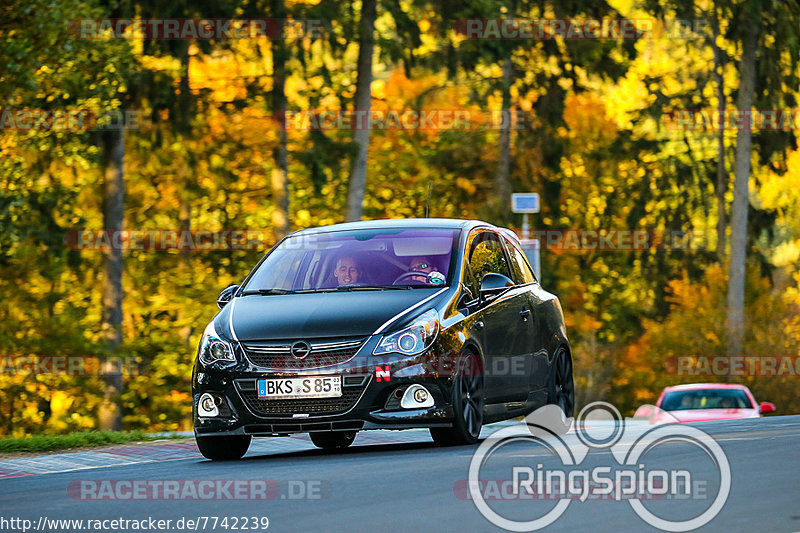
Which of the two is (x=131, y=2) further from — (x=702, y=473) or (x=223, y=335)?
(x=702, y=473)

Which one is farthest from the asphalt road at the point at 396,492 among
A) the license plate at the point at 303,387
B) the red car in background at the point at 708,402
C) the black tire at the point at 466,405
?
the red car in background at the point at 708,402

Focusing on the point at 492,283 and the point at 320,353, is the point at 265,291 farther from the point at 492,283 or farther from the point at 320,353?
the point at 492,283

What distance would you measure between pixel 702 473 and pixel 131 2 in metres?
27.0

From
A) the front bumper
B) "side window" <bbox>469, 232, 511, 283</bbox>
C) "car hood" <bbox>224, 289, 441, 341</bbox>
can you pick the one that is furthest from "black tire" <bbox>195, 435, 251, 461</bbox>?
"side window" <bbox>469, 232, 511, 283</bbox>

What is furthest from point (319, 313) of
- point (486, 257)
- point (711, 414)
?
point (711, 414)

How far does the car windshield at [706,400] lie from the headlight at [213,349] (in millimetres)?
15933

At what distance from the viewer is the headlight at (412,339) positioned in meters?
11.7

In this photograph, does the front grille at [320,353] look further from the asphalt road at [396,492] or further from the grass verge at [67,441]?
the grass verge at [67,441]

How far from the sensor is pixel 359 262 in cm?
1307

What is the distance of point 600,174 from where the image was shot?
52750 mm

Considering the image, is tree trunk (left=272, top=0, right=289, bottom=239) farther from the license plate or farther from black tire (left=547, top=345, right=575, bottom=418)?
the license plate

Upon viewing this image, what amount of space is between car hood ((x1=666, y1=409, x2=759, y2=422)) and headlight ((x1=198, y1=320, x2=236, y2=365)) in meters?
14.0

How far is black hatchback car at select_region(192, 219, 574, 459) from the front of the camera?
1171 centimetres

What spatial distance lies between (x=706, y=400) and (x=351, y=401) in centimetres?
1659
